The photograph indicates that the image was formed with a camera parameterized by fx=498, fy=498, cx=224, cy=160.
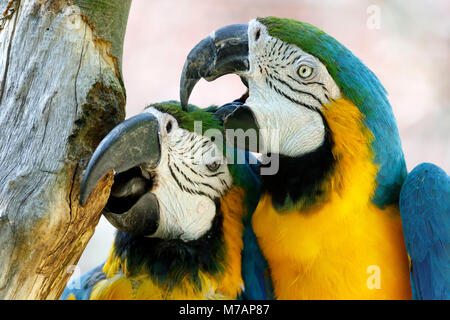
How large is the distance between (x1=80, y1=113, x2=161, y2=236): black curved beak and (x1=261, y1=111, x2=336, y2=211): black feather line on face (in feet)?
1.58

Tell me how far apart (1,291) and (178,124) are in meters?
0.89

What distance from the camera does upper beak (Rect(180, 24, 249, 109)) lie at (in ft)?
6.25

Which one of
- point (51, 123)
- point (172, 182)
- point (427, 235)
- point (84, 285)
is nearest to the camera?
point (51, 123)

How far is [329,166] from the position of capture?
1844 mm

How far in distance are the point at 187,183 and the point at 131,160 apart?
0.31 metres

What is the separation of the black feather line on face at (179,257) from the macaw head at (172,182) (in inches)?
1.0

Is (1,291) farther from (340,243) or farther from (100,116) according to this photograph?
(340,243)

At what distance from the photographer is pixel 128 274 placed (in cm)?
211

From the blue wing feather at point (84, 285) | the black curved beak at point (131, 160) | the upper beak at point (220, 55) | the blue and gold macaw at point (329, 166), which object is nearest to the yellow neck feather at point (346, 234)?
the blue and gold macaw at point (329, 166)

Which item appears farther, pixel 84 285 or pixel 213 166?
pixel 84 285

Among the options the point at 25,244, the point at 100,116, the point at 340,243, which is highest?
the point at 100,116

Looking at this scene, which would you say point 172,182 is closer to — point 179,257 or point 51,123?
point 179,257

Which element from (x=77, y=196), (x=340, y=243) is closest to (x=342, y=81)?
(x=340, y=243)

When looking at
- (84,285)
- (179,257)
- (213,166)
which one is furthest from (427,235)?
(84,285)
